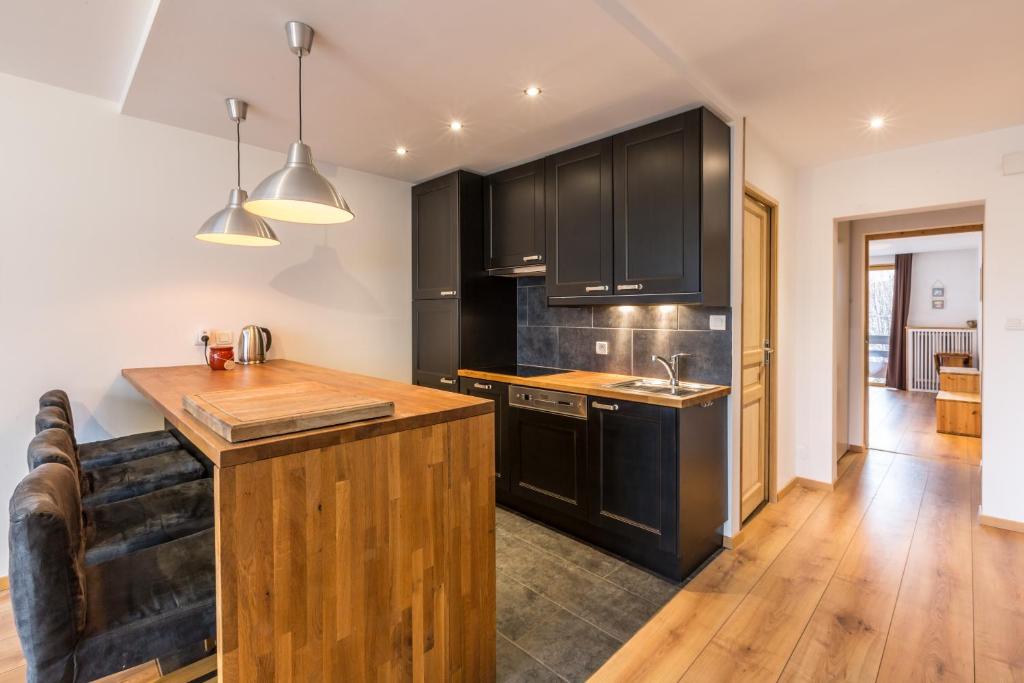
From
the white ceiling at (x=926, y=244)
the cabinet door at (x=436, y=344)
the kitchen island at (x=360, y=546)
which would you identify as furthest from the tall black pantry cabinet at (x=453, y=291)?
the white ceiling at (x=926, y=244)

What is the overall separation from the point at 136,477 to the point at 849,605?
309 centimetres

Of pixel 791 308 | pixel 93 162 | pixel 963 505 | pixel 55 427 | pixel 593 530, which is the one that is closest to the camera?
pixel 55 427

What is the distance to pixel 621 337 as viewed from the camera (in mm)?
3264

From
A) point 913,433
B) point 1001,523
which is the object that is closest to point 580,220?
point 1001,523

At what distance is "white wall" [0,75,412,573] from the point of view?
7.53 ft

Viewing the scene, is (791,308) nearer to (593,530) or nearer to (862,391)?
(862,391)

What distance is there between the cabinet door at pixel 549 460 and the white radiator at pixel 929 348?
26.3 feet

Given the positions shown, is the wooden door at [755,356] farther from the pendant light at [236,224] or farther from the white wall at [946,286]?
the white wall at [946,286]

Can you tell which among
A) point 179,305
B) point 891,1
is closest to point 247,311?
point 179,305

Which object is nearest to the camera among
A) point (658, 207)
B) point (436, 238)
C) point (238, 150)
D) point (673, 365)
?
point (658, 207)

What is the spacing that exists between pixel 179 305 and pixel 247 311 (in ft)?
1.18

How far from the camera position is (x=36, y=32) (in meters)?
1.94

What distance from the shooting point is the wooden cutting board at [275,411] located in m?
1.11

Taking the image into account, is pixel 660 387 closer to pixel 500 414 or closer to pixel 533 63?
pixel 500 414
